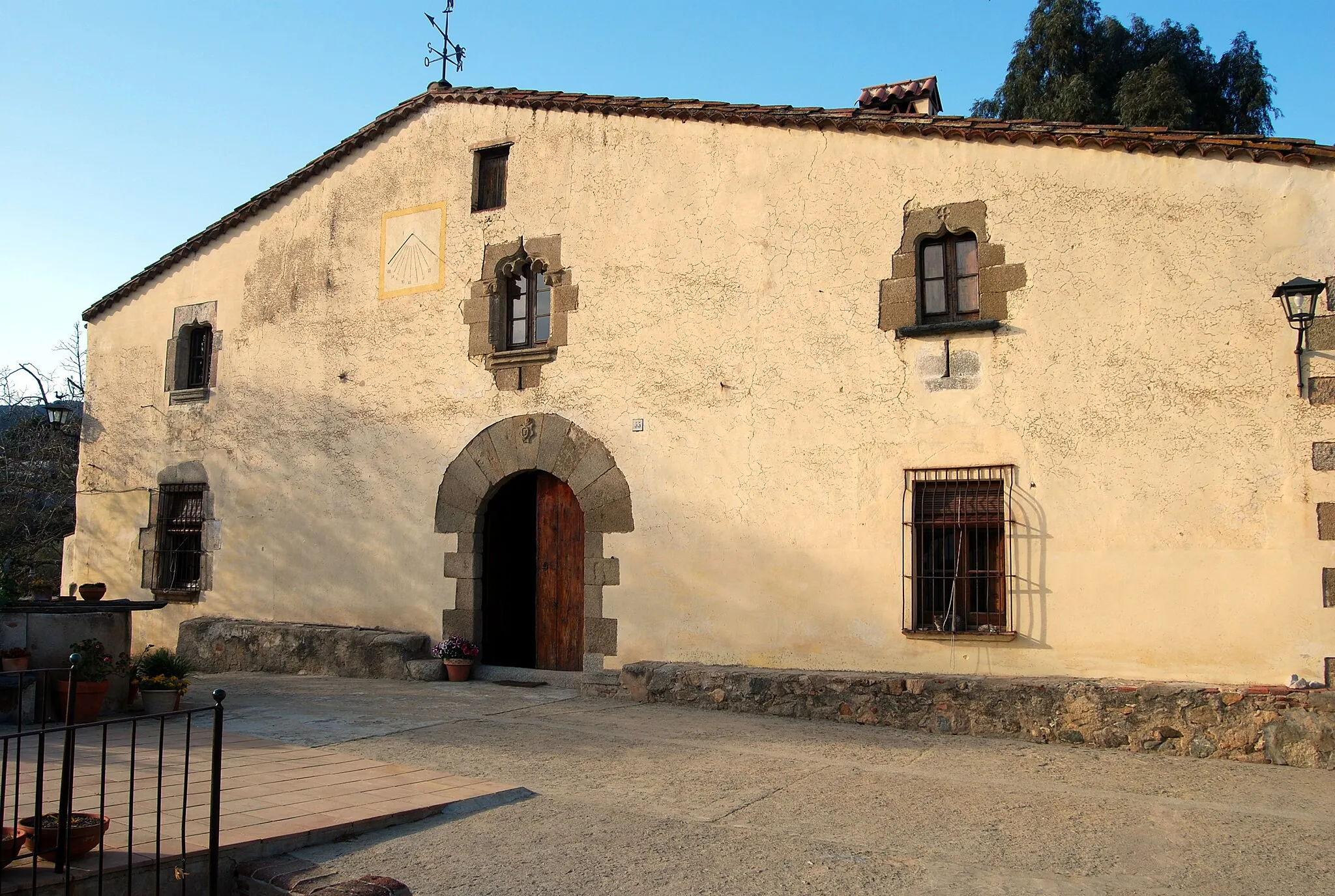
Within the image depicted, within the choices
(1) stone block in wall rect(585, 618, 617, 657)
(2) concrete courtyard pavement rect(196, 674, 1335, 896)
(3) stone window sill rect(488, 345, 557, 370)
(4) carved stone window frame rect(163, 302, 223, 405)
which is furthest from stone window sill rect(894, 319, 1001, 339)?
(4) carved stone window frame rect(163, 302, 223, 405)

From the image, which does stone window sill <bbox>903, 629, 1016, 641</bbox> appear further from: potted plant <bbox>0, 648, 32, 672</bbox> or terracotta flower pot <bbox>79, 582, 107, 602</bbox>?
potted plant <bbox>0, 648, 32, 672</bbox>

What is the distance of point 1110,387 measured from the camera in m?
7.36

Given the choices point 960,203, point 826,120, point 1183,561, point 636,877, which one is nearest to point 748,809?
point 636,877

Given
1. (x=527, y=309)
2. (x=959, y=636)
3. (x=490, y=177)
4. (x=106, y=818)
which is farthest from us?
(x=490, y=177)

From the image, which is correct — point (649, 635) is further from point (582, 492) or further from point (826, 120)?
point (826, 120)

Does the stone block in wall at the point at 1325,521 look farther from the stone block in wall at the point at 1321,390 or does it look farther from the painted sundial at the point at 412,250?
→ the painted sundial at the point at 412,250

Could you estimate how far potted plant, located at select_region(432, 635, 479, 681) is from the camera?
9680 millimetres

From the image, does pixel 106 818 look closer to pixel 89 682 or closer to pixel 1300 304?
pixel 89 682

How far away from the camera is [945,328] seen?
790 cm

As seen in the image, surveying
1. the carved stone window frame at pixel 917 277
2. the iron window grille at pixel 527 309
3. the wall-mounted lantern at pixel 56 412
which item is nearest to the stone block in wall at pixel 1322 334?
the carved stone window frame at pixel 917 277

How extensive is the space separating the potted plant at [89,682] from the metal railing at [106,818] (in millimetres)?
1503

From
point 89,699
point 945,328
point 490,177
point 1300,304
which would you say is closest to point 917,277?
point 945,328

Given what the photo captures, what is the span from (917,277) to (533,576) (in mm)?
4777

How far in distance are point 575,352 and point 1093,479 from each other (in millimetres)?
4644
